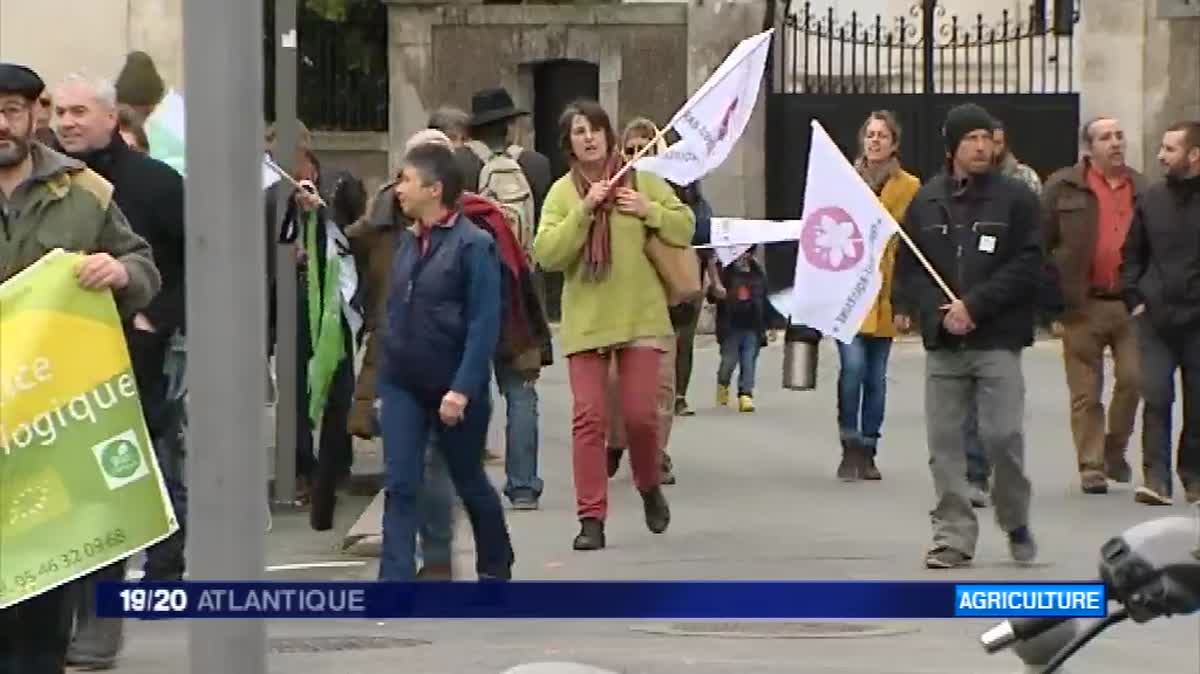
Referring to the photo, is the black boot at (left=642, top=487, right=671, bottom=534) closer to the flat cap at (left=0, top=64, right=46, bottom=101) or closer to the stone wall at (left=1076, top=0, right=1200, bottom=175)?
the flat cap at (left=0, top=64, right=46, bottom=101)

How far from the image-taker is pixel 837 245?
12664 millimetres

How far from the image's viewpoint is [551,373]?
790 inches

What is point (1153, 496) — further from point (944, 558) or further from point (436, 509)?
point (436, 509)

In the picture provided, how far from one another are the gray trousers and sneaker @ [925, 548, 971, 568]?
0.02m

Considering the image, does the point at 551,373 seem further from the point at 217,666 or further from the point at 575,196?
the point at 217,666

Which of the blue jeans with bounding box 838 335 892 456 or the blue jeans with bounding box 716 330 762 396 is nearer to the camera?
the blue jeans with bounding box 838 335 892 456

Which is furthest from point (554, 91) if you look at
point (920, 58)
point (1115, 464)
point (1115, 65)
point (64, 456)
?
point (64, 456)

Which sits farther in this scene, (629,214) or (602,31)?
(602,31)

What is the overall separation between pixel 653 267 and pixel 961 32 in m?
17.0

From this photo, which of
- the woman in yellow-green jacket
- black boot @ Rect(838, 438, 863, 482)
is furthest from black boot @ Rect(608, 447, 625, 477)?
the woman in yellow-green jacket

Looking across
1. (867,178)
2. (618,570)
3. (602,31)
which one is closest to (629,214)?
(618,570)

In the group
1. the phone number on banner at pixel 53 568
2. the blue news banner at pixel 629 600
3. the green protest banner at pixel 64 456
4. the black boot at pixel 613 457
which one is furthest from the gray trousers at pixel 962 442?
the blue news banner at pixel 629 600

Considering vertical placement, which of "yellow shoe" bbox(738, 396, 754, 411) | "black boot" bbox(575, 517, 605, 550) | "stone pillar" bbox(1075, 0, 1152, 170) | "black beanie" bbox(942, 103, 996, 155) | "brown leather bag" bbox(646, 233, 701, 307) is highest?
"stone pillar" bbox(1075, 0, 1152, 170)

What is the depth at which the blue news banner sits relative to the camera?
469 cm
